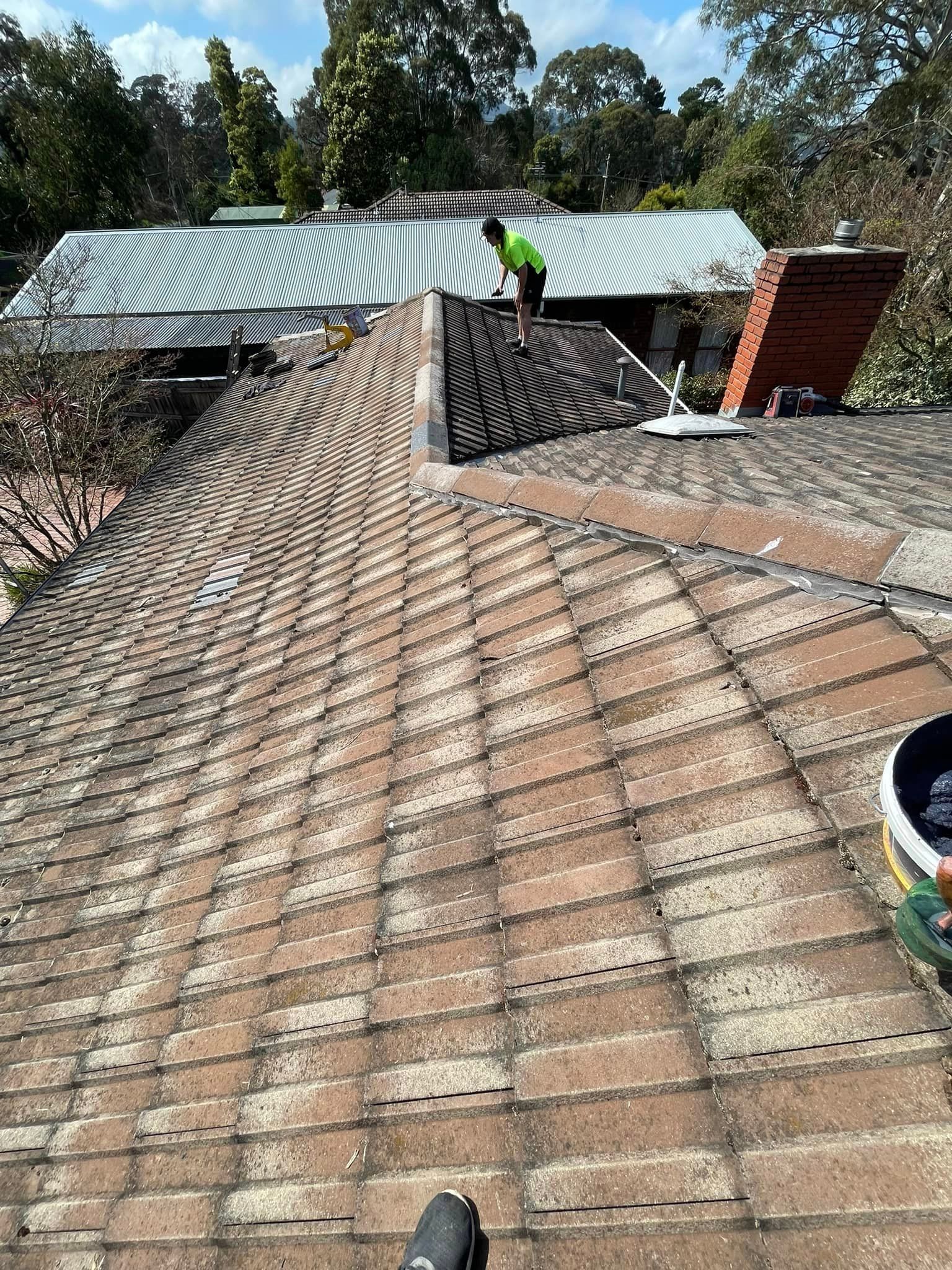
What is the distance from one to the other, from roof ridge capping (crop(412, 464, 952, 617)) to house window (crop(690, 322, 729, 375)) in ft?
67.9

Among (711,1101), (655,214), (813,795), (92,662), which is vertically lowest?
(92,662)

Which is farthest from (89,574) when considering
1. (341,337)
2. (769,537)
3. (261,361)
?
(261,361)

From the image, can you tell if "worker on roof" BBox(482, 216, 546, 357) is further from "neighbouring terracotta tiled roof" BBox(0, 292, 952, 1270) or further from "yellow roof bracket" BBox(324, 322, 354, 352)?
"neighbouring terracotta tiled roof" BBox(0, 292, 952, 1270)

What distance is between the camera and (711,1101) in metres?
1.39

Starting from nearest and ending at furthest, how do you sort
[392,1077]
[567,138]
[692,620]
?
[392,1077]
[692,620]
[567,138]

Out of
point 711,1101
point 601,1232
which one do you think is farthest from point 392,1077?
point 711,1101

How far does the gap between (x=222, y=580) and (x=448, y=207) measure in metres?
29.5

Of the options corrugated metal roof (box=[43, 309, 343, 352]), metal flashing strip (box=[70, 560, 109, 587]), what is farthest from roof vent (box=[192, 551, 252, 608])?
corrugated metal roof (box=[43, 309, 343, 352])

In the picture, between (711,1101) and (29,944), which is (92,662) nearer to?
(29,944)

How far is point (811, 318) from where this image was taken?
6566 mm

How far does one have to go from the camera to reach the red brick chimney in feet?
20.3

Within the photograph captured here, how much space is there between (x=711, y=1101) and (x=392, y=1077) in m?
0.88

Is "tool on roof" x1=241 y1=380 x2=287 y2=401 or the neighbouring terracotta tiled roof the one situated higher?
the neighbouring terracotta tiled roof

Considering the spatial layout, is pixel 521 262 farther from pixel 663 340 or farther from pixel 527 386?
pixel 663 340
